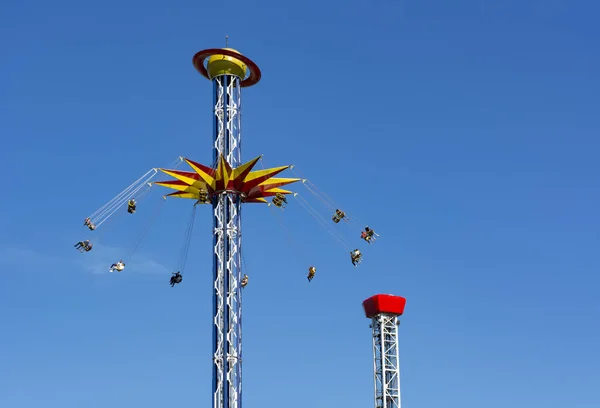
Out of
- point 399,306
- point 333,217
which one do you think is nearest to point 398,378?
point 399,306

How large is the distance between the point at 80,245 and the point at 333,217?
19.2m

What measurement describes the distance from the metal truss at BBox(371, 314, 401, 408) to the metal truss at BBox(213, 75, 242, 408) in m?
27.9

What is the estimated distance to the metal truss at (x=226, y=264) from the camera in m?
85.0

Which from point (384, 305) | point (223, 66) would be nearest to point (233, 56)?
point (223, 66)

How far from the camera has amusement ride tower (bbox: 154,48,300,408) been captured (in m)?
85.5

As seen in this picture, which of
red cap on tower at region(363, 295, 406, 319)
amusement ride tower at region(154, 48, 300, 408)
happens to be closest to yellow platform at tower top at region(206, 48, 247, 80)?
amusement ride tower at region(154, 48, 300, 408)

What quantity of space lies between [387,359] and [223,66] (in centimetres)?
3449

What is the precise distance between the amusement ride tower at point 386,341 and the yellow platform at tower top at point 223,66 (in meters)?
29.2

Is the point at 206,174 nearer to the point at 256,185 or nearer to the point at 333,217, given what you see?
the point at 256,185

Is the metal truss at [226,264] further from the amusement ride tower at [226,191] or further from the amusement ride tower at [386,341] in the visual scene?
the amusement ride tower at [386,341]

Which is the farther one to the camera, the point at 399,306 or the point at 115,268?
the point at 399,306

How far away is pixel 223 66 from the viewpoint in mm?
92812

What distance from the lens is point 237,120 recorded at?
9231 centimetres

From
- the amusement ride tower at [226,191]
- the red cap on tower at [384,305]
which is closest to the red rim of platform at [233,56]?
the amusement ride tower at [226,191]
